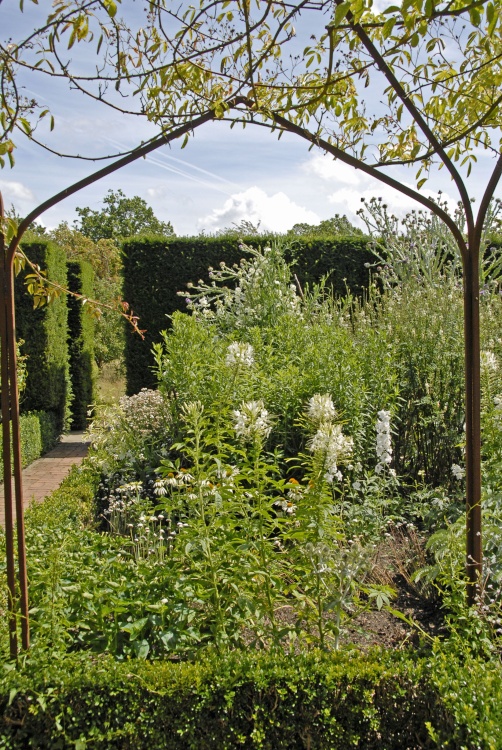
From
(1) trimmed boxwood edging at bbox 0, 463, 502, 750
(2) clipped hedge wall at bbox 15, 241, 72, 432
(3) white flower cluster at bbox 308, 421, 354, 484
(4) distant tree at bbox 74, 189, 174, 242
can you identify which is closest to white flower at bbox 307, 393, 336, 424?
(3) white flower cluster at bbox 308, 421, 354, 484

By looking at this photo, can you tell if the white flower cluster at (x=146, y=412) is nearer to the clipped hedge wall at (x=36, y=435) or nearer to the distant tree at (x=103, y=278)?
the clipped hedge wall at (x=36, y=435)

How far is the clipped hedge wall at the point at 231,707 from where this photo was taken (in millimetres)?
2080

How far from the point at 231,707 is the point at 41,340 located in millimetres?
8063

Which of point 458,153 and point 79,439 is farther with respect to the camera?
point 79,439

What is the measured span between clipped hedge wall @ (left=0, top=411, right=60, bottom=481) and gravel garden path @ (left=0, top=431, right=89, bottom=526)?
95 mm

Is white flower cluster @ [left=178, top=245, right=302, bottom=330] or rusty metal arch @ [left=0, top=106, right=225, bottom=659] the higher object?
white flower cluster @ [left=178, top=245, right=302, bottom=330]

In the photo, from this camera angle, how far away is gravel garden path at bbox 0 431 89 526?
20.8 feet

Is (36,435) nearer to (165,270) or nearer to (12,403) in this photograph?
(165,270)

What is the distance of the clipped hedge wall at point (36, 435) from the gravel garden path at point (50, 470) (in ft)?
0.31

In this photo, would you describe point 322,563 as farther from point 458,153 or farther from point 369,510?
point 458,153

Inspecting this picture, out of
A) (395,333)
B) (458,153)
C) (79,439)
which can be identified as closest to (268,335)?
(395,333)

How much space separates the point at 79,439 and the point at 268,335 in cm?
562

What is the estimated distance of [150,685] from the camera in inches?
82.9

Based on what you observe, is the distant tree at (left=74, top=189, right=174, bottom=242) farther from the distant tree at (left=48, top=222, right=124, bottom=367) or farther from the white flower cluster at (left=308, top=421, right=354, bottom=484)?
the white flower cluster at (left=308, top=421, right=354, bottom=484)
